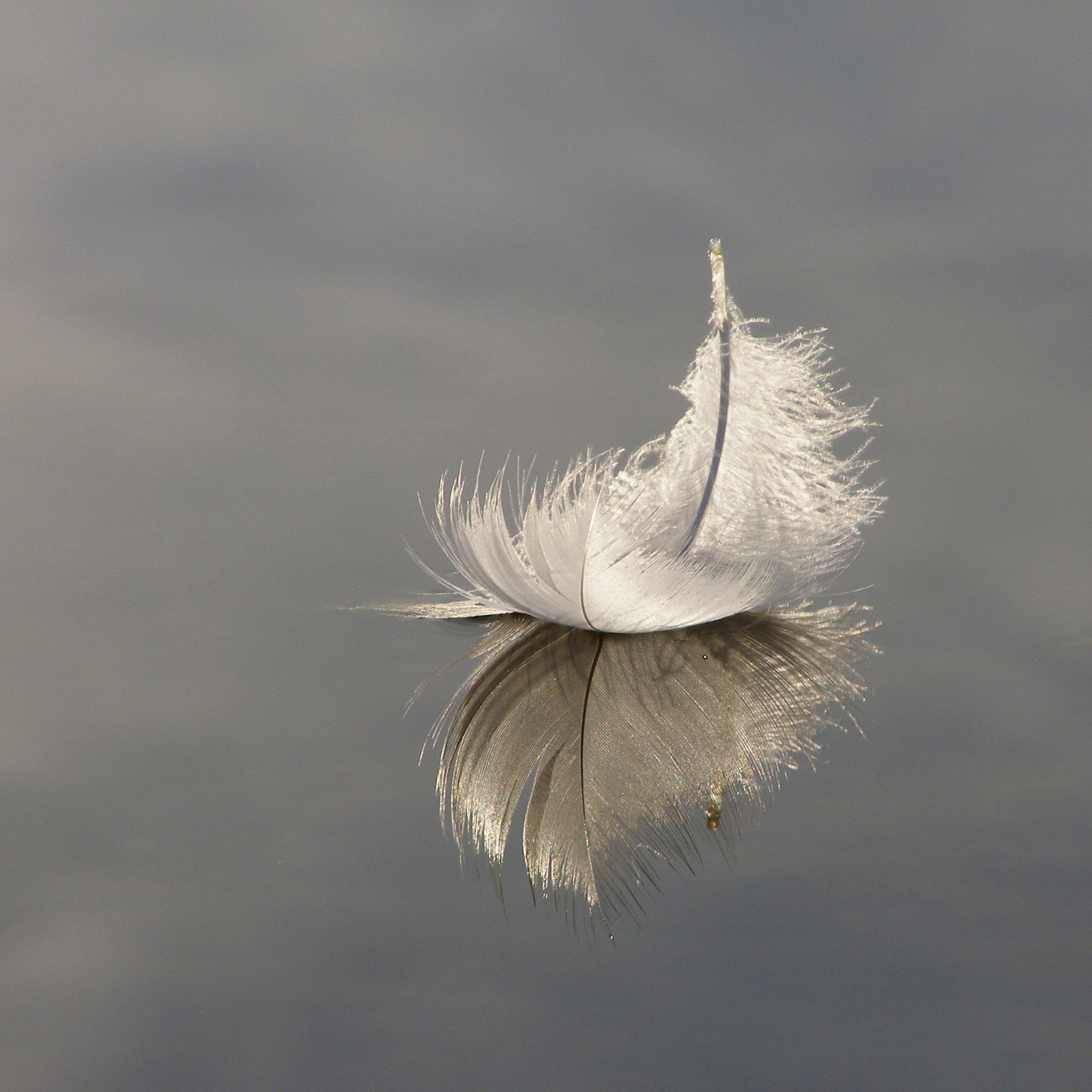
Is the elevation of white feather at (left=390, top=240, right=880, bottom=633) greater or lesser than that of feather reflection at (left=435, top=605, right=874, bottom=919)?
greater

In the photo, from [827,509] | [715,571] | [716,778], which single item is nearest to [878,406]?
[827,509]

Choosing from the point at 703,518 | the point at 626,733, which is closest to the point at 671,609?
the point at 703,518

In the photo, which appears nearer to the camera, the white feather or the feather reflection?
the feather reflection

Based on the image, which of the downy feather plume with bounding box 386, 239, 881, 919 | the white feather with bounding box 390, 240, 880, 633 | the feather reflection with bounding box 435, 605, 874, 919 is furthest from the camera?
the white feather with bounding box 390, 240, 880, 633

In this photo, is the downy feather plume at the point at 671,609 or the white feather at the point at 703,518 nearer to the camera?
the downy feather plume at the point at 671,609

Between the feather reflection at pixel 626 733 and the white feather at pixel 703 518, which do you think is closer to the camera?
the feather reflection at pixel 626 733

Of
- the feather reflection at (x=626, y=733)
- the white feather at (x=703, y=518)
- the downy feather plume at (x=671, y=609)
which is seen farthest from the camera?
the white feather at (x=703, y=518)

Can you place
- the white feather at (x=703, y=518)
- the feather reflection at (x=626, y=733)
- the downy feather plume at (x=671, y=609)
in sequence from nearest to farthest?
the feather reflection at (x=626, y=733) → the downy feather plume at (x=671, y=609) → the white feather at (x=703, y=518)

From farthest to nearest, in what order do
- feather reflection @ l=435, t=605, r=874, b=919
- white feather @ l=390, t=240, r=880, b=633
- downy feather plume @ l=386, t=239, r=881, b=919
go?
white feather @ l=390, t=240, r=880, b=633 < downy feather plume @ l=386, t=239, r=881, b=919 < feather reflection @ l=435, t=605, r=874, b=919

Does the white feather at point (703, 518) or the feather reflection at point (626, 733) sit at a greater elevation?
the white feather at point (703, 518)
